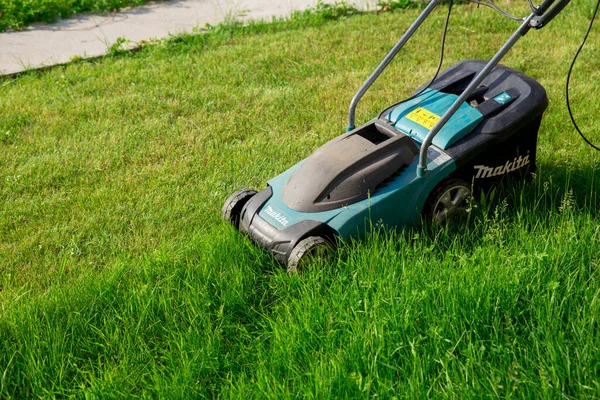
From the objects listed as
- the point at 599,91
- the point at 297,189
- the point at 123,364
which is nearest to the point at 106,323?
the point at 123,364

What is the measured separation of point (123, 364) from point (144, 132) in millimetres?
2107

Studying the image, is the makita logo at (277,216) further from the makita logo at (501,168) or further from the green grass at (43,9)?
the green grass at (43,9)

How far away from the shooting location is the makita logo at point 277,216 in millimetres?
2999

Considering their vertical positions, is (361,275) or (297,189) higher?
(297,189)

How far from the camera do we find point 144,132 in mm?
4441

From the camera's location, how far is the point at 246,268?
3.02 metres

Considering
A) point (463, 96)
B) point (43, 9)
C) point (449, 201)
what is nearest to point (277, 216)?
point (449, 201)

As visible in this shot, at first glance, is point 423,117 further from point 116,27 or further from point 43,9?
point 43,9

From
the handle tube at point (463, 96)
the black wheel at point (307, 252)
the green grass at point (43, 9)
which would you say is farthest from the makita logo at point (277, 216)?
the green grass at point (43, 9)

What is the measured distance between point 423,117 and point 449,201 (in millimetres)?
406

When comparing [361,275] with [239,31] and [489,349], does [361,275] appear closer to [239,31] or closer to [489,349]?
[489,349]

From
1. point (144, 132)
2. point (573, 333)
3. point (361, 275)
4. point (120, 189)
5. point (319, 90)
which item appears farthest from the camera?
point (319, 90)

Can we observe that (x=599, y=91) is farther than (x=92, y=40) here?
No

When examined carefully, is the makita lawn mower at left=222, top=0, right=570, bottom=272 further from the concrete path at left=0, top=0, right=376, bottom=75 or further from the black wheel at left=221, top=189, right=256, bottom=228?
the concrete path at left=0, top=0, right=376, bottom=75
